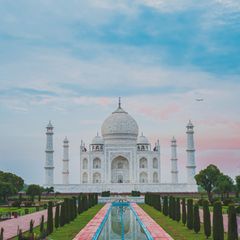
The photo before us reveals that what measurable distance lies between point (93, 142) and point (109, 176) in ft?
14.1

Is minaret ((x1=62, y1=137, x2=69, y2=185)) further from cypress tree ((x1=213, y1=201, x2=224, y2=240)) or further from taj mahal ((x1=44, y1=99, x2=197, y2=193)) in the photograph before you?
cypress tree ((x1=213, y1=201, x2=224, y2=240))

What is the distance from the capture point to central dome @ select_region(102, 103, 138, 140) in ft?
163

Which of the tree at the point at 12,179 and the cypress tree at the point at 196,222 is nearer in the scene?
the cypress tree at the point at 196,222

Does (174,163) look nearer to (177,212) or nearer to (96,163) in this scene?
(96,163)

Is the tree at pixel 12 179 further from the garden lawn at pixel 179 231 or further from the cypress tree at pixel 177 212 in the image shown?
the garden lawn at pixel 179 231

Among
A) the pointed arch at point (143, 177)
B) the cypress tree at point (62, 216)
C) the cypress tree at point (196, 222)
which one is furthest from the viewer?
the pointed arch at point (143, 177)

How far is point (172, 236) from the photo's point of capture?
1335 cm

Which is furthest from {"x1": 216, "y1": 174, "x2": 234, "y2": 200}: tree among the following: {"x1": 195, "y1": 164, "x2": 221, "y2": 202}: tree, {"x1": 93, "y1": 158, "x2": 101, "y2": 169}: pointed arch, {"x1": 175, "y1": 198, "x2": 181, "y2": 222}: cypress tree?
{"x1": 93, "y1": 158, "x2": 101, "y2": 169}: pointed arch

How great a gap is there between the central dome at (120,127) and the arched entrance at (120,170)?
2236 mm

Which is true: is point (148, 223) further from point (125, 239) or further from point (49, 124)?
point (49, 124)

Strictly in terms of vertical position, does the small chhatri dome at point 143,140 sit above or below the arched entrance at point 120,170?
above

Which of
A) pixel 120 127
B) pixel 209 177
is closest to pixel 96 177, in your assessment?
pixel 120 127

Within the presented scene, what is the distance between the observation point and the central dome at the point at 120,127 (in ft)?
163

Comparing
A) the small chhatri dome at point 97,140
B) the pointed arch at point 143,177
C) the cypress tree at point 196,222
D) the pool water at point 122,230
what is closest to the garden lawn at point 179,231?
the cypress tree at point 196,222
